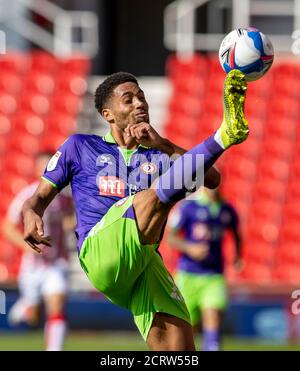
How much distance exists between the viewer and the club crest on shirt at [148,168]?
7305 millimetres

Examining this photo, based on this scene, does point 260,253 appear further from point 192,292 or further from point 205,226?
point 192,292

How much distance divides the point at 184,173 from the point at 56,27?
13.3m

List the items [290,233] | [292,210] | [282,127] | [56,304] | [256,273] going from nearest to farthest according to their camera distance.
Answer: [56,304], [256,273], [290,233], [292,210], [282,127]

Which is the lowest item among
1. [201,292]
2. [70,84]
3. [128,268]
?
[128,268]

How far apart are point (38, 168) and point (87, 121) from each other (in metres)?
6.69

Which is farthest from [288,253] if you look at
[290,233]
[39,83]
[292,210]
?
[39,83]

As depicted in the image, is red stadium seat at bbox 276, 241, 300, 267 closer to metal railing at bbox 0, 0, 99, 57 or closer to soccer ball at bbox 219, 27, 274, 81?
metal railing at bbox 0, 0, 99, 57

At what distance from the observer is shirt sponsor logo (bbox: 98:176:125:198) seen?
7215mm

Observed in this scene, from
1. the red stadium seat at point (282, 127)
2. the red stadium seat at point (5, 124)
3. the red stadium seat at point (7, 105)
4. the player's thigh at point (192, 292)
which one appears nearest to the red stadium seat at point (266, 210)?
the red stadium seat at point (282, 127)

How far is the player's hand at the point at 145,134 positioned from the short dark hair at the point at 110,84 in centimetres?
58

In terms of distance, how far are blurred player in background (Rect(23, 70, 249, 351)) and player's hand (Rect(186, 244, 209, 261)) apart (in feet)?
15.3

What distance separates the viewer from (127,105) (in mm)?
7285

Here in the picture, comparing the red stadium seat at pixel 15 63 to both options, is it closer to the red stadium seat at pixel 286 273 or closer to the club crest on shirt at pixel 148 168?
the red stadium seat at pixel 286 273
